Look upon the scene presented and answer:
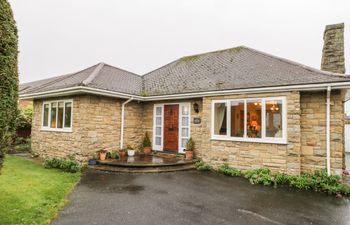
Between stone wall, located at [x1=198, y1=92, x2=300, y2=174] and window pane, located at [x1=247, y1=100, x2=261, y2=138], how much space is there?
0.94 ft

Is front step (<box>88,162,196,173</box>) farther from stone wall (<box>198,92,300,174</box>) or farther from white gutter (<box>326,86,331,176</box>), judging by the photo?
white gutter (<box>326,86,331,176</box>)

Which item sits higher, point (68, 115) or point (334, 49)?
point (334, 49)

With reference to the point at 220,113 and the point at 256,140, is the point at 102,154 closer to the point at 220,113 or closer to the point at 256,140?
Result: the point at 220,113

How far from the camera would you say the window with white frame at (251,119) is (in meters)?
6.71

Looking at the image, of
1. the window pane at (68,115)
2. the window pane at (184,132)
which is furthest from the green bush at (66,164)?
the window pane at (184,132)

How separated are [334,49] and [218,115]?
215 inches

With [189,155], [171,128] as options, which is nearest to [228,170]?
[189,155]

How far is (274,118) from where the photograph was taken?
6.80 meters

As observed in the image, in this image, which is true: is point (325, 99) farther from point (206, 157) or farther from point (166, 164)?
point (166, 164)

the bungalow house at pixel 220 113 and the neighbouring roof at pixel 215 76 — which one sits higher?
the neighbouring roof at pixel 215 76

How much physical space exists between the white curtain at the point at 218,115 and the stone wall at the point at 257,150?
0.89 ft

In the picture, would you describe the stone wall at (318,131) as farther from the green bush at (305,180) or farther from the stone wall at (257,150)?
the stone wall at (257,150)

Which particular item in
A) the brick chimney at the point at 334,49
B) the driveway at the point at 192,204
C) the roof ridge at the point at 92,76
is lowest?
the driveway at the point at 192,204

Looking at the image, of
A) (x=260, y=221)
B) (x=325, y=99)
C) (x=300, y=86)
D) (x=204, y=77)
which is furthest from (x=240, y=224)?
(x=204, y=77)
